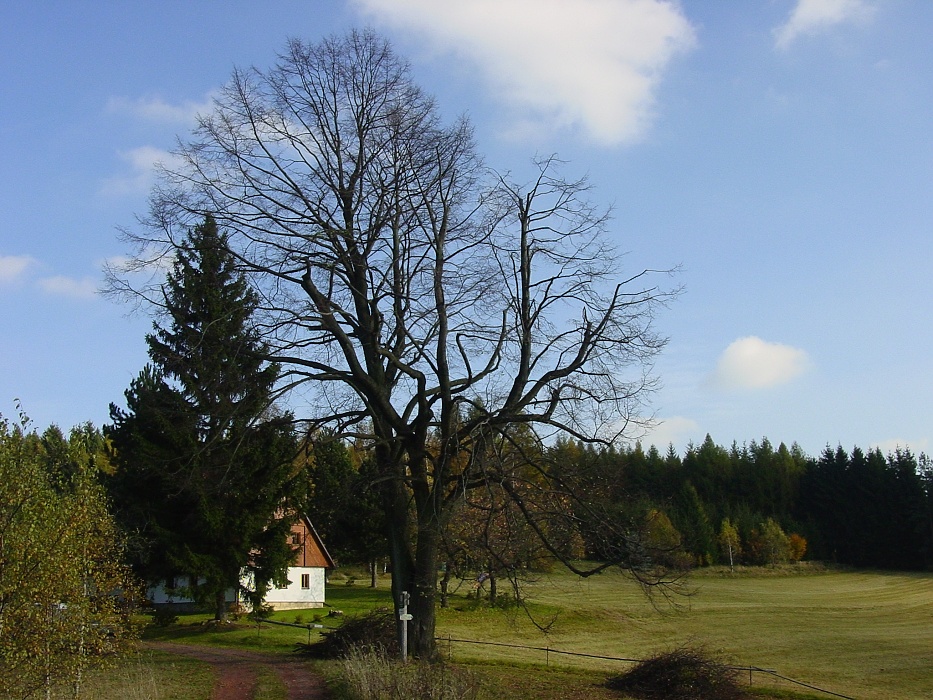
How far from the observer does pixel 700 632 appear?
39094 mm

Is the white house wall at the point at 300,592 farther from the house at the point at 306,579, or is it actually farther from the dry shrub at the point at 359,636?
the dry shrub at the point at 359,636

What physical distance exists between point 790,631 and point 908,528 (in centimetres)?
6078

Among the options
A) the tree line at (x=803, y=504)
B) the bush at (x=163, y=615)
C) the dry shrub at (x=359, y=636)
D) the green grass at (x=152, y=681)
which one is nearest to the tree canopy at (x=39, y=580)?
the green grass at (x=152, y=681)

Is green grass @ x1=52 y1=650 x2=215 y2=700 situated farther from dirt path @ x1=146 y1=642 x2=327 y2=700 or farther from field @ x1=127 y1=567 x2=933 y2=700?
field @ x1=127 y1=567 x2=933 y2=700

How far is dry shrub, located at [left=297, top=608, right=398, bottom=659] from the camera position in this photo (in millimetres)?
19016

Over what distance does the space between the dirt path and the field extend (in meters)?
1.82

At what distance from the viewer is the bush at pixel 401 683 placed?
1144cm

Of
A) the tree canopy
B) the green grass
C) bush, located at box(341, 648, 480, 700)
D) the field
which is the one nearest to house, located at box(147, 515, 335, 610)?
the field

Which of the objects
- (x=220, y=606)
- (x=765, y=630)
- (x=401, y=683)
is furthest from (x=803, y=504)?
(x=401, y=683)

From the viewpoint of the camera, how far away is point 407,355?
18.9m

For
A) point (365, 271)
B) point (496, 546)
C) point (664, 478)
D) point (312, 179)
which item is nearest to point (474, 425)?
point (496, 546)

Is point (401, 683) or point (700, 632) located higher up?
point (401, 683)

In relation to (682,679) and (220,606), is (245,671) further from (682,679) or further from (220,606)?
(682,679)

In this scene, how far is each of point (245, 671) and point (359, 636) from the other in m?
2.72
